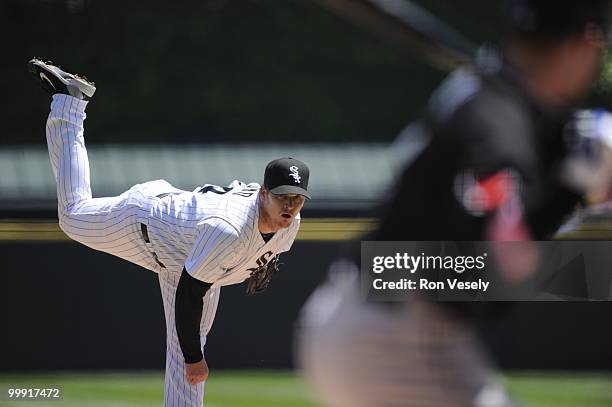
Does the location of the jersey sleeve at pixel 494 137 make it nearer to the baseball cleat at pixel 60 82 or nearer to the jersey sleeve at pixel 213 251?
the jersey sleeve at pixel 213 251

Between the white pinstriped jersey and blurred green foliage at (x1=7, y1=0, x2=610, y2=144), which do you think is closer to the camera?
the white pinstriped jersey

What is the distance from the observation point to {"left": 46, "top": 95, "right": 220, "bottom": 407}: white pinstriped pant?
11.8 feet

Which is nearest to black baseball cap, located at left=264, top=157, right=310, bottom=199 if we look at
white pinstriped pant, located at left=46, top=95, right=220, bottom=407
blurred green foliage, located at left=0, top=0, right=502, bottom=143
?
white pinstriped pant, located at left=46, top=95, right=220, bottom=407

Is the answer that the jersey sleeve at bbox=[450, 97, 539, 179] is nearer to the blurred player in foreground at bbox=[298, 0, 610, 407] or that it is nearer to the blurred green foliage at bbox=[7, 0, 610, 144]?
the blurred player in foreground at bbox=[298, 0, 610, 407]

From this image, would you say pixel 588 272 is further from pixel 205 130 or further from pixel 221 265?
pixel 205 130

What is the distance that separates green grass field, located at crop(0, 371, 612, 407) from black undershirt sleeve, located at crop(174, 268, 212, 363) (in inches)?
71.7

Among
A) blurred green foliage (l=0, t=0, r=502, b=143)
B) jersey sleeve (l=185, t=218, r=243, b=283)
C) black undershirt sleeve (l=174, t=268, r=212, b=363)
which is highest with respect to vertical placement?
blurred green foliage (l=0, t=0, r=502, b=143)

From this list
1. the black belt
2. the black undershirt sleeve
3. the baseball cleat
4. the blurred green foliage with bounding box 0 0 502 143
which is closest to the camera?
the black undershirt sleeve

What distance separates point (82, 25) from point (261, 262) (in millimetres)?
4978

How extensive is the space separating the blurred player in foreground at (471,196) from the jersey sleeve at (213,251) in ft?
4.64

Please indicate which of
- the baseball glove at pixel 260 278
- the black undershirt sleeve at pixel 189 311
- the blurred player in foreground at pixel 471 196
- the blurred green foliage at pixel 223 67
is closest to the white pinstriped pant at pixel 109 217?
the baseball glove at pixel 260 278

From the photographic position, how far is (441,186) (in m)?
1.58

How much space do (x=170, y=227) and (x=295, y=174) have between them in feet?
1.69

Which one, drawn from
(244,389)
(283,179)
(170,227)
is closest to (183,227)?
(170,227)
